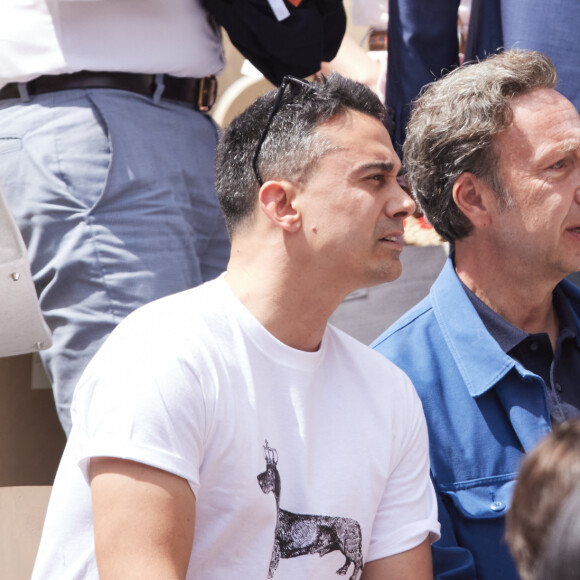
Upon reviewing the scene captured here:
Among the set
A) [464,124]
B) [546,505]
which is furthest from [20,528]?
[546,505]

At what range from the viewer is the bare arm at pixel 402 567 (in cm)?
216

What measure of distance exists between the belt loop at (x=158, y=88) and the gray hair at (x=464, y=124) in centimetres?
66

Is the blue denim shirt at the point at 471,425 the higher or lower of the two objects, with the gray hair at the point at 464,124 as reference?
lower

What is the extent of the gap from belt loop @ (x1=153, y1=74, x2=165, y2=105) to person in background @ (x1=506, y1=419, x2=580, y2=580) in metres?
1.68

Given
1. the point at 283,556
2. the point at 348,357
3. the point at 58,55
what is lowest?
the point at 283,556

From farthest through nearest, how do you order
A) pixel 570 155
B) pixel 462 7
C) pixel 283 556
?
pixel 462 7 → pixel 570 155 → pixel 283 556

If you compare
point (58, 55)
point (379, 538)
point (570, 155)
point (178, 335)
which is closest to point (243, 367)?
point (178, 335)

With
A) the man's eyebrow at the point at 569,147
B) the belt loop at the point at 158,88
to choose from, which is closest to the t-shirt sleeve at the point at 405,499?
the man's eyebrow at the point at 569,147

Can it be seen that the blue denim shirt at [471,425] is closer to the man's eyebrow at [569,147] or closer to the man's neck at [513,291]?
the man's neck at [513,291]

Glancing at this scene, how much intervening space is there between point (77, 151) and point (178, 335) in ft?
2.24

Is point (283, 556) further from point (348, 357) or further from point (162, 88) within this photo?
point (162, 88)

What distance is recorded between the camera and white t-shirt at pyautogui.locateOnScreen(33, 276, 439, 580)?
6.12 ft

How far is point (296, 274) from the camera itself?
2.19 m

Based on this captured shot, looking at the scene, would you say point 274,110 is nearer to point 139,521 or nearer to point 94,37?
point 94,37
